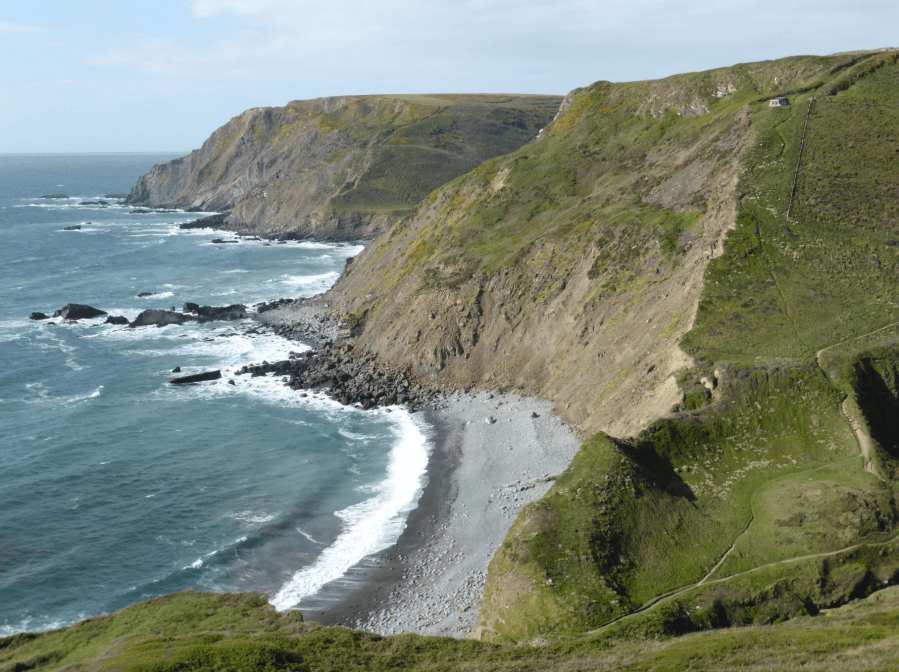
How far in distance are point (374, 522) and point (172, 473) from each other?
18.9 metres

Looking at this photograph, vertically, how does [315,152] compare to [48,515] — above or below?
above

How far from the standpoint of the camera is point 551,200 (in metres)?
79.8

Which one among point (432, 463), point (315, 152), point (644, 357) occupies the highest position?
point (315, 152)

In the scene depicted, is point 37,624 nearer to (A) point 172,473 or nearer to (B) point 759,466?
(A) point 172,473

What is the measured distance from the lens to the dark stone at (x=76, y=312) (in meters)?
94.4

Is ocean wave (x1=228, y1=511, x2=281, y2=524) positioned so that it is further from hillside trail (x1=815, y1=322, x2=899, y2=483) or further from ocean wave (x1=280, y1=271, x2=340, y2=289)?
ocean wave (x1=280, y1=271, x2=340, y2=289)

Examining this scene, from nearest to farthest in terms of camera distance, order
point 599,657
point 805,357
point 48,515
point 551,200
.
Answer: point 599,657, point 805,357, point 48,515, point 551,200

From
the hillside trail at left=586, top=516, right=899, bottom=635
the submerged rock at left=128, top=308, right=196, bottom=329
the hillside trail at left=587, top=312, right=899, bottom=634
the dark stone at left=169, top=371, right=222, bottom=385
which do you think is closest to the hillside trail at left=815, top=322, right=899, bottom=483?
the hillside trail at left=587, top=312, right=899, bottom=634

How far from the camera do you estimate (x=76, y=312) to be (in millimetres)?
94688

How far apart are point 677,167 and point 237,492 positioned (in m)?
56.0

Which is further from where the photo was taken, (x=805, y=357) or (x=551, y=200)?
(x=551, y=200)

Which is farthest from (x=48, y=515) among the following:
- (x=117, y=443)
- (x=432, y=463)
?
(x=432, y=463)

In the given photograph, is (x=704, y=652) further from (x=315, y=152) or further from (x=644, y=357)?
(x=315, y=152)

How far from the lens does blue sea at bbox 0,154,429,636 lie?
3866 cm
